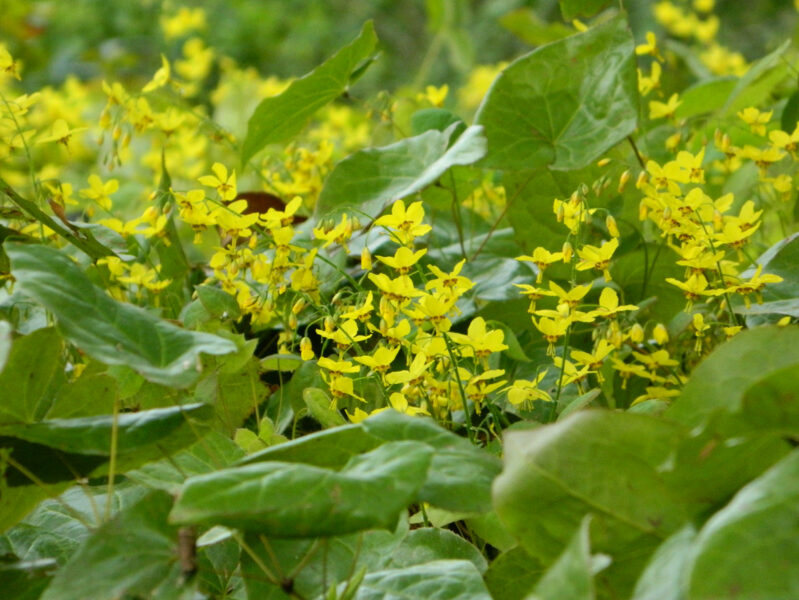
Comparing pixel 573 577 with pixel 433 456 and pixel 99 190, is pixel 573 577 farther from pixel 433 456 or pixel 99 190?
pixel 99 190

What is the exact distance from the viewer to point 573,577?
1.36 feet

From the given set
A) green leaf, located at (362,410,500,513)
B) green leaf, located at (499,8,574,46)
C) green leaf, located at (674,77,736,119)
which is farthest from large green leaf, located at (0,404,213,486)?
green leaf, located at (499,8,574,46)

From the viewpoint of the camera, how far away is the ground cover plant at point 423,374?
1.56 ft

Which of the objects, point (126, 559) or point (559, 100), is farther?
point (559, 100)

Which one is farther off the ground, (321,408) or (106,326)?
(106,326)

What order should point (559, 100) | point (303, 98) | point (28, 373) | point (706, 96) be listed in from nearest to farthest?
point (28, 373), point (559, 100), point (303, 98), point (706, 96)

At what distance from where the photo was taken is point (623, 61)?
3.19 feet

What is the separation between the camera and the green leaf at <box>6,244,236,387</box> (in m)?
0.54

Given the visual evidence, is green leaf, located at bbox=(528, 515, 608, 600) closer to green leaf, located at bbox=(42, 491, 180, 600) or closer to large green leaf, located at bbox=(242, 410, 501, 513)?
large green leaf, located at bbox=(242, 410, 501, 513)

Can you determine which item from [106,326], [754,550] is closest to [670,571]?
[754,550]

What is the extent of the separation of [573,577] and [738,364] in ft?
0.56

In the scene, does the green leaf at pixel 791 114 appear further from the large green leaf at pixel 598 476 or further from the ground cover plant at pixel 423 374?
the large green leaf at pixel 598 476

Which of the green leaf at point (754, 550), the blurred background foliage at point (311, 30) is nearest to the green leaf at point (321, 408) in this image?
the green leaf at point (754, 550)

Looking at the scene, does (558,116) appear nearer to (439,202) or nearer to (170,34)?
(439,202)
